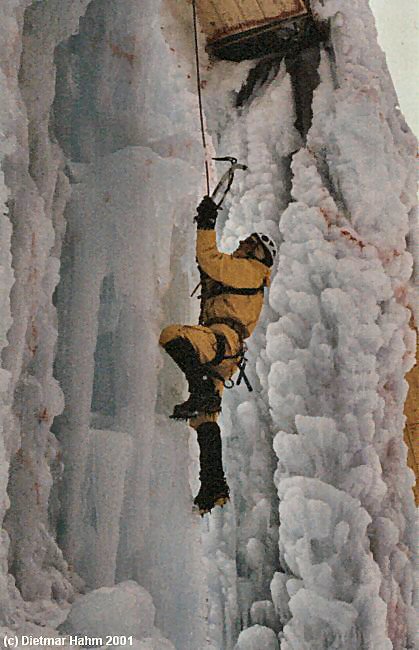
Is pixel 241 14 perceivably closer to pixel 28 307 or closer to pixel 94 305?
pixel 94 305

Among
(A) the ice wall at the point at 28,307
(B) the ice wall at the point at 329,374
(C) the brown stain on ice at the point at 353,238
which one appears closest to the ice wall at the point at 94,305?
(A) the ice wall at the point at 28,307

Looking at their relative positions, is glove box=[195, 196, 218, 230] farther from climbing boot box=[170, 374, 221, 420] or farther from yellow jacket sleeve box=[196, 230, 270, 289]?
climbing boot box=[170, 374, 221, 420]

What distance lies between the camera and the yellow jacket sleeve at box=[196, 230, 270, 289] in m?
2.03

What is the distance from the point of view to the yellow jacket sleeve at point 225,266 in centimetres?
203

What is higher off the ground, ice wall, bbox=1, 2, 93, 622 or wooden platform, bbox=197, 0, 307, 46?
wooden platform, bbox=197, 0, 307, 46

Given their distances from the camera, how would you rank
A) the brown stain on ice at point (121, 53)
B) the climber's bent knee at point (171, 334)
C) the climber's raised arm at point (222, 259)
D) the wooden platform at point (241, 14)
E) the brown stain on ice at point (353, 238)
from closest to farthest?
the climber's bent knee at point (171, 334)
the climber's raised arm at point (222, 259)
the brown stain on ice at point (121, 53)
the brown stain on ice at point (353, 238)
the wooden platform at point (241, 14)

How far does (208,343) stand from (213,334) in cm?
4

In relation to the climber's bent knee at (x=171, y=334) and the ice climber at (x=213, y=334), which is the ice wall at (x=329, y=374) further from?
the climber's bent knee at (x=171, y=334)

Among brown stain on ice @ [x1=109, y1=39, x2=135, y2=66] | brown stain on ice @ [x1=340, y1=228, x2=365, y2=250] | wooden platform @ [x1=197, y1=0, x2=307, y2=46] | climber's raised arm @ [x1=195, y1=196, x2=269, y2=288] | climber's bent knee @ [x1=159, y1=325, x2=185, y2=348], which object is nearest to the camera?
climber's bent knee @ [x1=159, y1=325, x2=185, y2=348]

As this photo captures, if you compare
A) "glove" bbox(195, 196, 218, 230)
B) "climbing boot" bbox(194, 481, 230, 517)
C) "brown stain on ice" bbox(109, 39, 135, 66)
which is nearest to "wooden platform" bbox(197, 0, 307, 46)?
"brown stain on ice" bbox(109, 39, 135, 66)

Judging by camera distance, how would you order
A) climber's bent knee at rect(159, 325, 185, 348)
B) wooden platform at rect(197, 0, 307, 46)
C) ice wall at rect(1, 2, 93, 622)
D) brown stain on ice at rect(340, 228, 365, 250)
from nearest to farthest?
ice wall at rect(1, 2, 93, 622), climber's bent knee at rect(159, 325, 185, 348), brown stain on ice at rect(340, 228, 365, 250), wooden platform at rect(197, 0, 307, 46)

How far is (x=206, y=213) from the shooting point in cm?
199

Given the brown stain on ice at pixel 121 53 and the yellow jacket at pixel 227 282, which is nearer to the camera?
the yellow jacket at pixel 227 282

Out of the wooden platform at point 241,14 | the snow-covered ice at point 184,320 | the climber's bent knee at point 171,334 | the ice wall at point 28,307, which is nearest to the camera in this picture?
the ice wall at point 28,307
